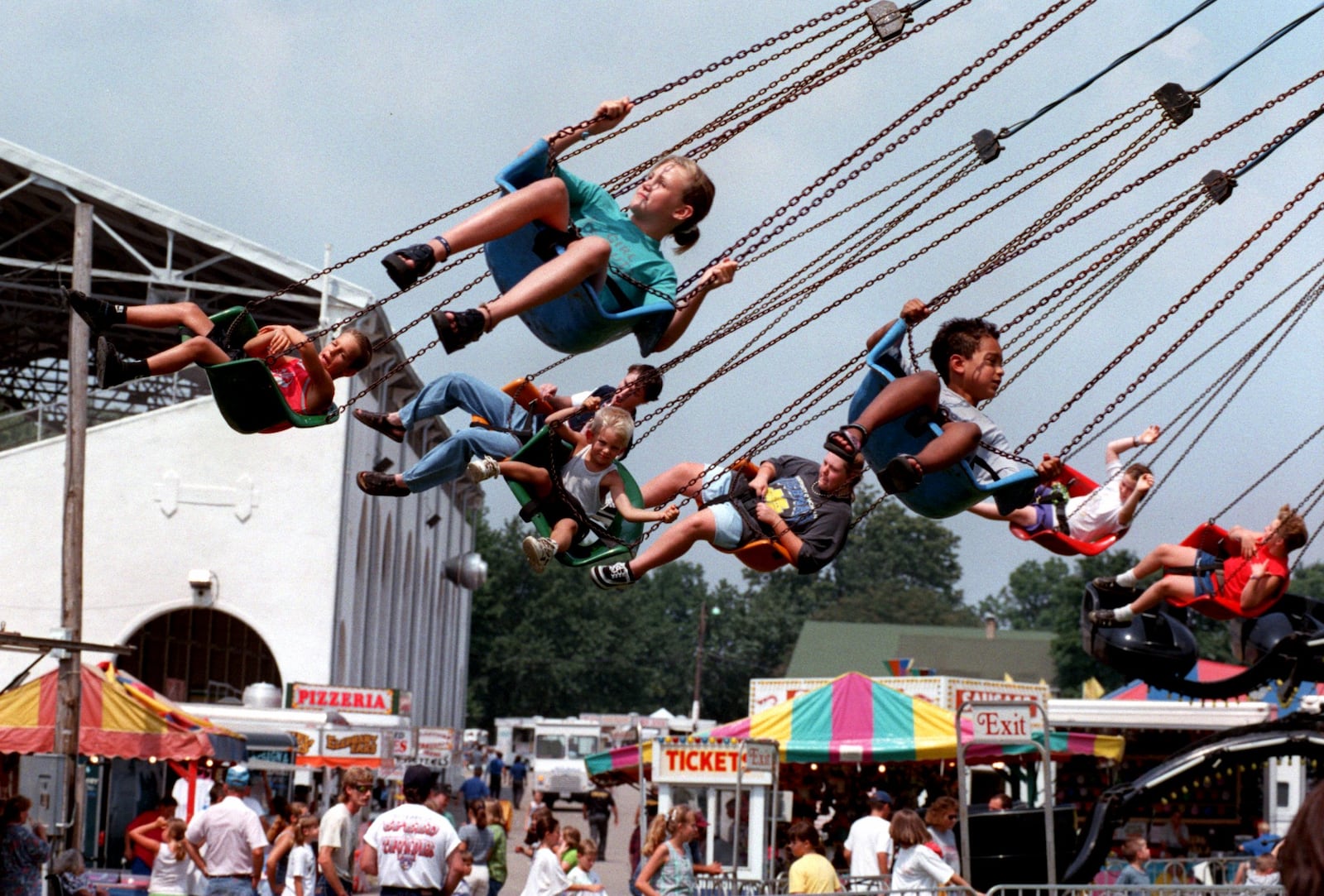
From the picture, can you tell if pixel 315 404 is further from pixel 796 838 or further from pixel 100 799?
pixel 100 799

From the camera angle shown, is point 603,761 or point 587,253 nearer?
point 587,253

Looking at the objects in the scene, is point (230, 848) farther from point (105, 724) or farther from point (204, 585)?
point (204, 585)

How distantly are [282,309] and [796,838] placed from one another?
2212 centimetres

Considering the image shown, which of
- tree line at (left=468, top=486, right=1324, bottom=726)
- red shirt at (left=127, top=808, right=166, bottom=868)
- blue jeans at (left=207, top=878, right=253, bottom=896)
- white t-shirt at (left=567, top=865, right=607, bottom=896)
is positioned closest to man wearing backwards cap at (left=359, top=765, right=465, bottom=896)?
blue jeans at (left=207, top=878, right=253, bottom=896)

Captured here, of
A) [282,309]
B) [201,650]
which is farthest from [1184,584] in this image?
[201,650]

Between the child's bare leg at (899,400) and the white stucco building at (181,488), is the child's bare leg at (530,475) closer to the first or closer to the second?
the child's bare leg at (899,400)

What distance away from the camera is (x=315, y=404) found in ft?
24.9

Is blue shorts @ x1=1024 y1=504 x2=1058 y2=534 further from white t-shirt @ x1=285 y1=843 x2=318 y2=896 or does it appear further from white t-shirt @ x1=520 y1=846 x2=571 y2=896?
white t-shirt @ x1=285 y1=843 x2=318 y2=896

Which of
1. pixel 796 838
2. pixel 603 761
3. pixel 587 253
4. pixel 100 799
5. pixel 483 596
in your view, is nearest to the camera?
pixel 587 253

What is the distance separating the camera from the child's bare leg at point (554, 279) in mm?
6828

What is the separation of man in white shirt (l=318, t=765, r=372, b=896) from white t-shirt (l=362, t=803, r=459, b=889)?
209cm

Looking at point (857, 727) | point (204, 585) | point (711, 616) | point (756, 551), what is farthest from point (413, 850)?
point (711, 616)

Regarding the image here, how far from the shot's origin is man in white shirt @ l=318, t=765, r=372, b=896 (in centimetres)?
1292

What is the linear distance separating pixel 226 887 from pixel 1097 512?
22.7ft
